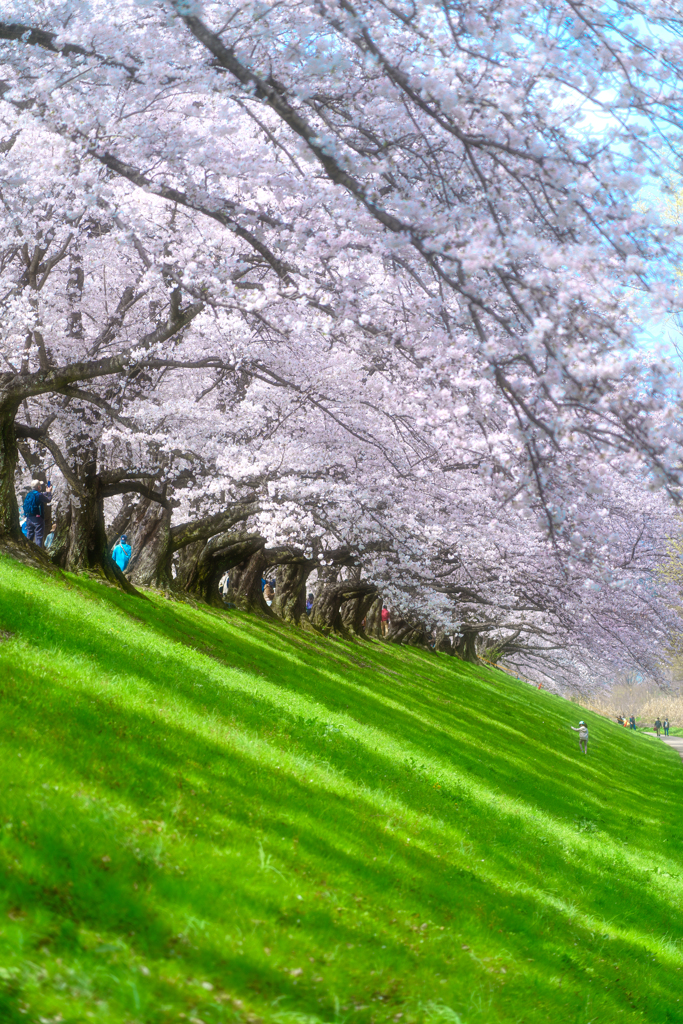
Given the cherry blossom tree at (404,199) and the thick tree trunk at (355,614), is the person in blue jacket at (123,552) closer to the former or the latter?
the cherry blossom tree at (404,199)

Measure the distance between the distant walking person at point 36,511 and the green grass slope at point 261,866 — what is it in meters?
6.03

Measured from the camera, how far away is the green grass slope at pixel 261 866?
216 inches

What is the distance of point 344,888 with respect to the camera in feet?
24.5

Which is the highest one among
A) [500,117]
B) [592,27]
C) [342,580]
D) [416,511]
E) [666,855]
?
[592,27]

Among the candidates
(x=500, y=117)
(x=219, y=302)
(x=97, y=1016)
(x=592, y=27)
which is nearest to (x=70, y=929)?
(x=97, y=1016)

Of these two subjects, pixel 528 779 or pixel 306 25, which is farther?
pixel 528 779

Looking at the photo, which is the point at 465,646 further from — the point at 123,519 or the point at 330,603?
the point at 123,519

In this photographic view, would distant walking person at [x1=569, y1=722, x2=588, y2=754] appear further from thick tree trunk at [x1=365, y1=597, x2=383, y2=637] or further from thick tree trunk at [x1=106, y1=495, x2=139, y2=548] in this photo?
thick tree trunk at [x1=365, y1=597, x2=383, y2=637]

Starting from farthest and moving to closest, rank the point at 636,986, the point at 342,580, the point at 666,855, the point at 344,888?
the point at 342,580
the point at 666,855
the point at 636,986
the point at 344,888

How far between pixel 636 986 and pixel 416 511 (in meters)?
12.5

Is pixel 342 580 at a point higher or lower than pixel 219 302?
lower

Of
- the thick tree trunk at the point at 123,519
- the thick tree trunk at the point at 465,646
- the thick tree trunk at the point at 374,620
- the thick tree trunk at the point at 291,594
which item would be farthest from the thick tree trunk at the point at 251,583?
the thick tree trunk at the point at 465,646

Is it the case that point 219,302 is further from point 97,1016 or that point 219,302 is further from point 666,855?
point 666,855

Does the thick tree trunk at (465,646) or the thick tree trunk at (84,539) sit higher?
the thick tree trunk at (84,539)
